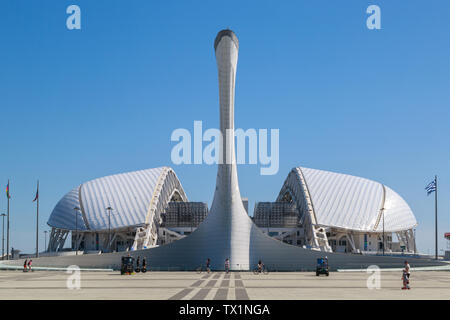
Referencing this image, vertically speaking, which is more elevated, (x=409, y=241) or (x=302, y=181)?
(x=302, y=181)

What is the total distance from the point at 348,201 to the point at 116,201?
114 ft

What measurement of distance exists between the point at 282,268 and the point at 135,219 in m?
37.7

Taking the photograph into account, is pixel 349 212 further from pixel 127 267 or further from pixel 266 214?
pixel 127 267

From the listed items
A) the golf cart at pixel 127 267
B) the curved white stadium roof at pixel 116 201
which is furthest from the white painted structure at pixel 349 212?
the golf cart at pixel 127 267

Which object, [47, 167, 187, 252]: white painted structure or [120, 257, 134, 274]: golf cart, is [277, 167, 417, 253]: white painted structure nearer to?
[47, 167, 187, 252]: white painted structure

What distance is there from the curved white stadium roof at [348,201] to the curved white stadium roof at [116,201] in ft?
74.2

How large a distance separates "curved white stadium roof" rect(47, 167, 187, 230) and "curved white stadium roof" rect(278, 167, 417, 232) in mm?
22602

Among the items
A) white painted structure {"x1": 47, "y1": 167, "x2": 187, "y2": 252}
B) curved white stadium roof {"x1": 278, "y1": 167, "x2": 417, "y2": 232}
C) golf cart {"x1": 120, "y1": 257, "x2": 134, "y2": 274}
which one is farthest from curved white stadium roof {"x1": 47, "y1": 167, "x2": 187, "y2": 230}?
golf cart {"x1": 120, "y1": 257, "x2": 134, "y2": 274}

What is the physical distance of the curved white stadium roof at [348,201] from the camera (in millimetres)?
86125

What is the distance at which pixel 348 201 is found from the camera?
88.5 metres
